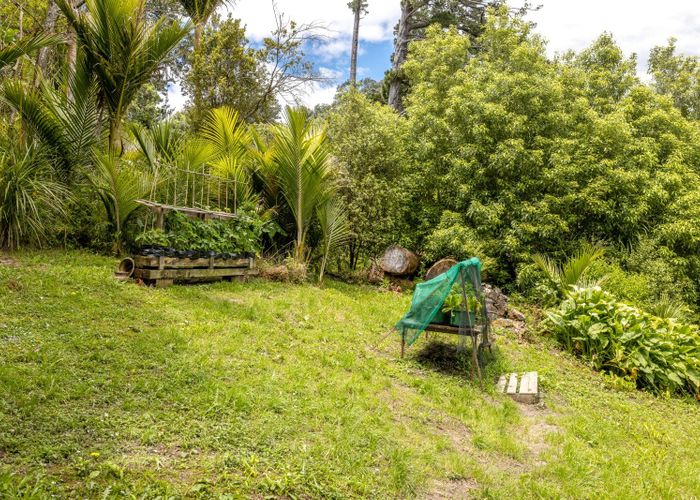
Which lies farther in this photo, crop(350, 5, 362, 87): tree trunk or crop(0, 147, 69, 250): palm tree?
crop(350, 5, 362, 87): tree trunk

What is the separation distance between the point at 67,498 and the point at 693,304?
36.7ft

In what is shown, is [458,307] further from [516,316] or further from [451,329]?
[516,316]

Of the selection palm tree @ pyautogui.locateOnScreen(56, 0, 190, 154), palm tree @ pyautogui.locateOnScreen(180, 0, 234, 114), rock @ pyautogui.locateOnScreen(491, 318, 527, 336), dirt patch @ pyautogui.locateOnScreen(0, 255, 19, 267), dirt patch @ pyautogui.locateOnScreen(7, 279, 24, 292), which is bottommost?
rock @ pyautogui.locateOnScreen(491, 318, 527, 336)

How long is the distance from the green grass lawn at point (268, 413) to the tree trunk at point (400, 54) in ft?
44.6

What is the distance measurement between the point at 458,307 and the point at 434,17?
17.2 metres

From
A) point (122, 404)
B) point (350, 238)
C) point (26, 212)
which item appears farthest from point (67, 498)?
point (350, 238)

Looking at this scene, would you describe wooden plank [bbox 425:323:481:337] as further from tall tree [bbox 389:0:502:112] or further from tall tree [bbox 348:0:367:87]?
A: tall tree [bbox 348:0:367:87]

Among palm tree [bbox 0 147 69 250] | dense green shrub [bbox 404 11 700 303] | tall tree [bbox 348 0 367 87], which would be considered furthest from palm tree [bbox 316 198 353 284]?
tall tree [bbox 348 0 367 87]

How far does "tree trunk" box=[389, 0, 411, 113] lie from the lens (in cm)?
1695

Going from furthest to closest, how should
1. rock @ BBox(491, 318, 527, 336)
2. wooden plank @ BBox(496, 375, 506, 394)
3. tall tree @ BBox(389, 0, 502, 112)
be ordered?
tall tree @ BBox(389, 0, 502, 112) → rock @ BBox(491, 318, 527, 336) → wooden plank @ BBox(496, 375, 506, 394)

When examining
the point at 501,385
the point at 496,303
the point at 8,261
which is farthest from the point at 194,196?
the point at 501,385

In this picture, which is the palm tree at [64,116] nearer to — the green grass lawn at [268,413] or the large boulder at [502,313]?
the green grass lawn at [268,413]

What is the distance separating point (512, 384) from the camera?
4.56m

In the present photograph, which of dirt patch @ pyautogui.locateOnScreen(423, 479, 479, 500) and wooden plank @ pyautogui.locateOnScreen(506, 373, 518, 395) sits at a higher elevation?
wooden plank @ pyautogui.locateOnScreen(506, 373, 518, 395)
